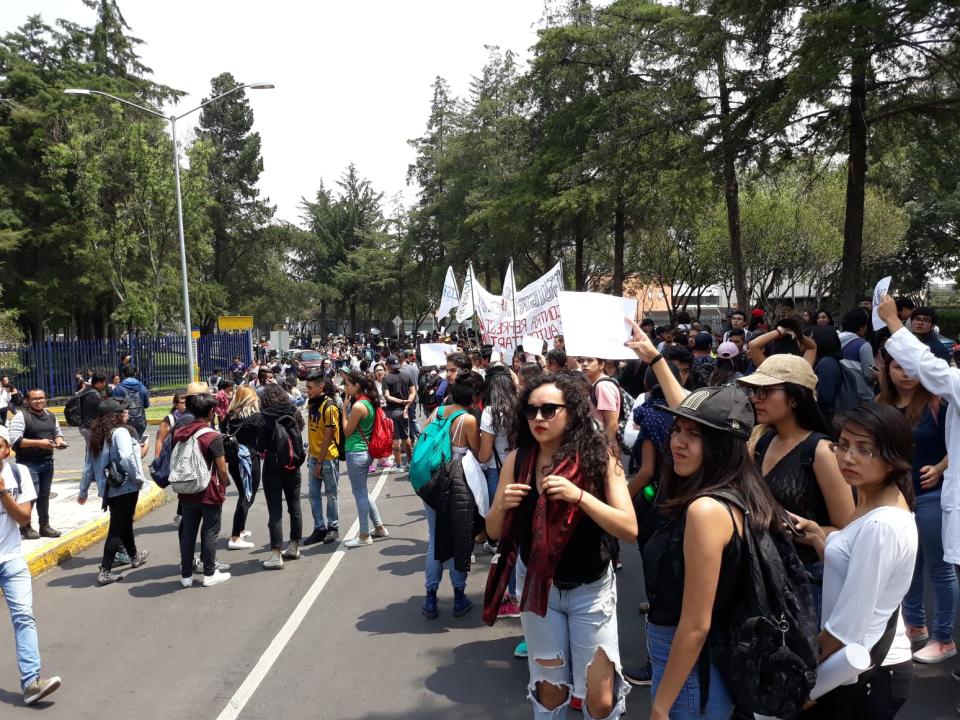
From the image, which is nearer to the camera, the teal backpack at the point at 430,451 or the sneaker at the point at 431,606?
the teal backpack at the point at 430,451

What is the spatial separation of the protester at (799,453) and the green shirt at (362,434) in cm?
512

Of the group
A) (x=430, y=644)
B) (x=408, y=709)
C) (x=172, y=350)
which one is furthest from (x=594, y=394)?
(x=172, y=350)

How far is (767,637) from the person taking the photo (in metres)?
2.29

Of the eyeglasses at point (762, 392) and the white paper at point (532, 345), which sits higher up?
the white paper at point (532, 345)

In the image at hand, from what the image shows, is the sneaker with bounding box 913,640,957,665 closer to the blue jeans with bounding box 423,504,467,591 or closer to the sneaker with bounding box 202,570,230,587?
the blue jeans with bounding box 423,504,467,591

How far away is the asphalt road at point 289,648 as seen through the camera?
4.51 metres

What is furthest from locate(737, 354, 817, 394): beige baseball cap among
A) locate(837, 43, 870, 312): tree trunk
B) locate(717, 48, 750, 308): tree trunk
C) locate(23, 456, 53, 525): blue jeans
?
locate(717, 48, 750, 308): tree trunk

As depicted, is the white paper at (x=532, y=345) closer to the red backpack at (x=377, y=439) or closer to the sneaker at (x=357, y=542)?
the red backpack at (x=377, y=439)

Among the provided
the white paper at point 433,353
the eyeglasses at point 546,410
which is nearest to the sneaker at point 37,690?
the eyeglasses at point 546,410

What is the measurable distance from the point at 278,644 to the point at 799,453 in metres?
3.92

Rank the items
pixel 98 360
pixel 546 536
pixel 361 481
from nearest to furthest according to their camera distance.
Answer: pixel 546 536, pixel 361 481, pixel 98 360

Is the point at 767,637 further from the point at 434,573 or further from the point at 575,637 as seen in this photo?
the point at 434,573

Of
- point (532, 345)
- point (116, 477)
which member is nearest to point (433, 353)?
point (532, 345)

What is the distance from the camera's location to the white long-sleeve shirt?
12.4 ft
